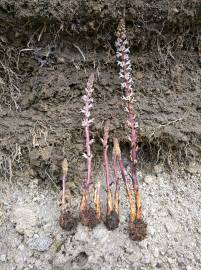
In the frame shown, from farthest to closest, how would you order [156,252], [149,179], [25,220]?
[149,179]
[25,220]
[156,252]

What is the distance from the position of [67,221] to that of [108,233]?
273 millimetres

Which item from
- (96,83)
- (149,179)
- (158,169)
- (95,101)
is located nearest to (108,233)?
(149,179)

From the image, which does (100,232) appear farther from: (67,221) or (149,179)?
(149,179)

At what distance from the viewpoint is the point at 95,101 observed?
287 cm

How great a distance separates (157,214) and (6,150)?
1141 millimetres

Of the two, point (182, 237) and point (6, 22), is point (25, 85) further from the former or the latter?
point (182, 237)

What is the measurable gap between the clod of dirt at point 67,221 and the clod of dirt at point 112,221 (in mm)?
208

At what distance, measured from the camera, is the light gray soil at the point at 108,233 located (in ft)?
7.91

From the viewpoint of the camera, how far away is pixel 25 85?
2877 mm

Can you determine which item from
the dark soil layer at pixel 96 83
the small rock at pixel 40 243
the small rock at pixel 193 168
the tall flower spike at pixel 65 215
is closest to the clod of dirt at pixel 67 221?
the tall flower spike at pixel 65 215

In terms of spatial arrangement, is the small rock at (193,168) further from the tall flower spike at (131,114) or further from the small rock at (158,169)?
the tall flower spike at (131,114)

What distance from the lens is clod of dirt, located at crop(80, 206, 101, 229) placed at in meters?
2.52

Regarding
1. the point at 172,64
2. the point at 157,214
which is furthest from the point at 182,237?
the point at 172,64

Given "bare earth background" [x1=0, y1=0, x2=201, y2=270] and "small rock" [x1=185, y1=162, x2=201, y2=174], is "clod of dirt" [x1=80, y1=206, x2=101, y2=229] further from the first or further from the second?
"small rock" [x1=185, y1=162, x2=201, y2=174]
